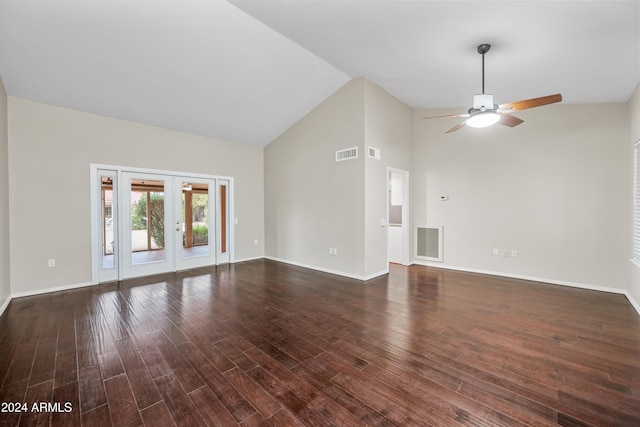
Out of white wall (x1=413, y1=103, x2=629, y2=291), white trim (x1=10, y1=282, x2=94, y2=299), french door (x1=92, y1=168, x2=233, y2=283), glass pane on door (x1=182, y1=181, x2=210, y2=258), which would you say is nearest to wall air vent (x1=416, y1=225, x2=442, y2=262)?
white wall (x1=413, y1=103, x2=629, y2=291)

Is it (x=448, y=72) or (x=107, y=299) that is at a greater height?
(x=448, y=72)

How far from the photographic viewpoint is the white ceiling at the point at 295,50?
272 cm

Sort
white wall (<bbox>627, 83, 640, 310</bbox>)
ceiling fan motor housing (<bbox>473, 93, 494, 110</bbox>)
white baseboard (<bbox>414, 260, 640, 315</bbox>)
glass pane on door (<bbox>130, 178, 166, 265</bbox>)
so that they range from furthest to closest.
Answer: glass pane on door (<bbox>130, 178, 166, 265</bbox>) → white baseboard (<bbox>414, 260, 640, 315</bbox>) → white wall (<bbox>627, 83, 640, 310</bbox>) → ceiling fan motor housing (<bbox>473, 93, 494, 110</bbox>)

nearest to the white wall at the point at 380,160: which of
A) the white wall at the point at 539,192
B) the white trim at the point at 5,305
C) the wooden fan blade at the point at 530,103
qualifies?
the white wall at the point at 539,192

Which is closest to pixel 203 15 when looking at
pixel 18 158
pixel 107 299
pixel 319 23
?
pixel 319 23

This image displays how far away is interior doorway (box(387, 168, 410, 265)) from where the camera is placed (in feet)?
20.4

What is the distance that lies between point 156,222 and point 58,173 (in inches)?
65.3

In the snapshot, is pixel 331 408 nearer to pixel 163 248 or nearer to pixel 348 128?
pixel 348 128

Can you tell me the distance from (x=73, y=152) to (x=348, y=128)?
4.68 metres

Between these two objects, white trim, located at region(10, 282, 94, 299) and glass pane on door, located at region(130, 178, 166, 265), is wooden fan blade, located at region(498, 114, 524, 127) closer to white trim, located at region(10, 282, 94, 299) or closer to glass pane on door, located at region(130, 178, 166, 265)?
glass pane on door, located at region(130, 178, 166, 265)

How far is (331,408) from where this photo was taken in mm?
1808

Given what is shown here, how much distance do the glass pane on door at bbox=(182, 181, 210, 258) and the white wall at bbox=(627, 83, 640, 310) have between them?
7.27 meters

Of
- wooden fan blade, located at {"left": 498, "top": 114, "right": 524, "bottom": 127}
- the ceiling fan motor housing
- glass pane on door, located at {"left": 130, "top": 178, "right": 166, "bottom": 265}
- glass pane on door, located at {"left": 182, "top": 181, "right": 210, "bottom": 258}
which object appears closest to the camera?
the ceiling fan motor housing

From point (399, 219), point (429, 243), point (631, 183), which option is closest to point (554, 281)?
point (631, 183)
